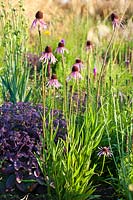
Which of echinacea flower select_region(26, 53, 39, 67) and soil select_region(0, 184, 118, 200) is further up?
echinacea flower select_region(26, 53, 39, 67)

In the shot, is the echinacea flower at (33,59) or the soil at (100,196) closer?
the soil at (100,196)

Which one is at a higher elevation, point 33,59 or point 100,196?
point 33,59

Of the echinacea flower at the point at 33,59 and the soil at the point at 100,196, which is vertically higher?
the echinacea flower at the point at 33,59

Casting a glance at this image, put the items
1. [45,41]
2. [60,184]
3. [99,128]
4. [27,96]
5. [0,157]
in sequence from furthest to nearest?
[45,41], [27,96], [99,128], [0,157], [60,184]

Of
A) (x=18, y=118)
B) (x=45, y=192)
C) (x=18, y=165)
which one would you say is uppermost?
(x=18, y=118)

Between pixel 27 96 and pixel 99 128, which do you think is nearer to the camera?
pixel 99 128

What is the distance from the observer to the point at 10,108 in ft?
10.7

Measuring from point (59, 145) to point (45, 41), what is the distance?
4.45 m

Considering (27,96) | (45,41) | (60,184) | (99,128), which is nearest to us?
(60,184)

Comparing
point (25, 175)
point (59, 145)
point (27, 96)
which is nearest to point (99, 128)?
point (59, 145)

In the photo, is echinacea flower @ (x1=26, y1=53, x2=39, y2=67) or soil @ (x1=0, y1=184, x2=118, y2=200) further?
echinacea flower @ (x1=26, y1=53, x2=39, y2=67)

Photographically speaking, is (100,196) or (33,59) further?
(33,59)

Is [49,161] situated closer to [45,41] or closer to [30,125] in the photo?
[30,125]

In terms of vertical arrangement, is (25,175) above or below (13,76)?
below
